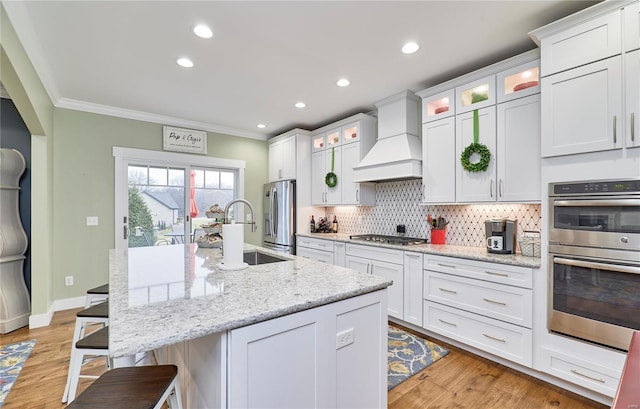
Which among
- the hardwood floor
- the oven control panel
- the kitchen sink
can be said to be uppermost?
the oven control panel

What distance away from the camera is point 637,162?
1707 millimetres

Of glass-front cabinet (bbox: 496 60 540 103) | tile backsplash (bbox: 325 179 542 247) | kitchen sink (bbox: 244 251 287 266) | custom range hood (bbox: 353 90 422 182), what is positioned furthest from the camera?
custom range hood (bbox: 353 90 422 182)

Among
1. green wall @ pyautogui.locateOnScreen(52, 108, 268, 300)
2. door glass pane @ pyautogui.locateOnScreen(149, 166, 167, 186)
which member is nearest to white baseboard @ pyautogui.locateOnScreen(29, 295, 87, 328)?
green wall @ pyautogui.locateOnScreen(52, 108, 268, 300)

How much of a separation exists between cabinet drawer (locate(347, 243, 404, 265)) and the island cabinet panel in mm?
1636

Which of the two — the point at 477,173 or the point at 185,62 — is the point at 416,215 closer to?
the point at 477,173

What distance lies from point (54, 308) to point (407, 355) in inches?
164

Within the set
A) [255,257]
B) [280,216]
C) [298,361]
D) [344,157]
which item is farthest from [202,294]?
[280,216]

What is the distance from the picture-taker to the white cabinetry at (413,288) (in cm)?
287

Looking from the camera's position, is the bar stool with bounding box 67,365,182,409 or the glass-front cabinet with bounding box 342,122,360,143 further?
the glass-front cabinet with bounding box 342,122,360,143

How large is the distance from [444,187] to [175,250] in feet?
8.60

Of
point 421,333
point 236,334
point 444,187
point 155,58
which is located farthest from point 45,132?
point 421,333

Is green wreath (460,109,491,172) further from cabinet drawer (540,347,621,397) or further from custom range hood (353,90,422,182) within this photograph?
cabinet drawer (540,347,621,397)

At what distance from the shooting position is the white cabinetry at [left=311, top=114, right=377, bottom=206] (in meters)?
4.00

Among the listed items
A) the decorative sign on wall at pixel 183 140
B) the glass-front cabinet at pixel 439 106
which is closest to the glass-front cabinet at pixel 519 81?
the glass-front cabinet at pixel 439 106
